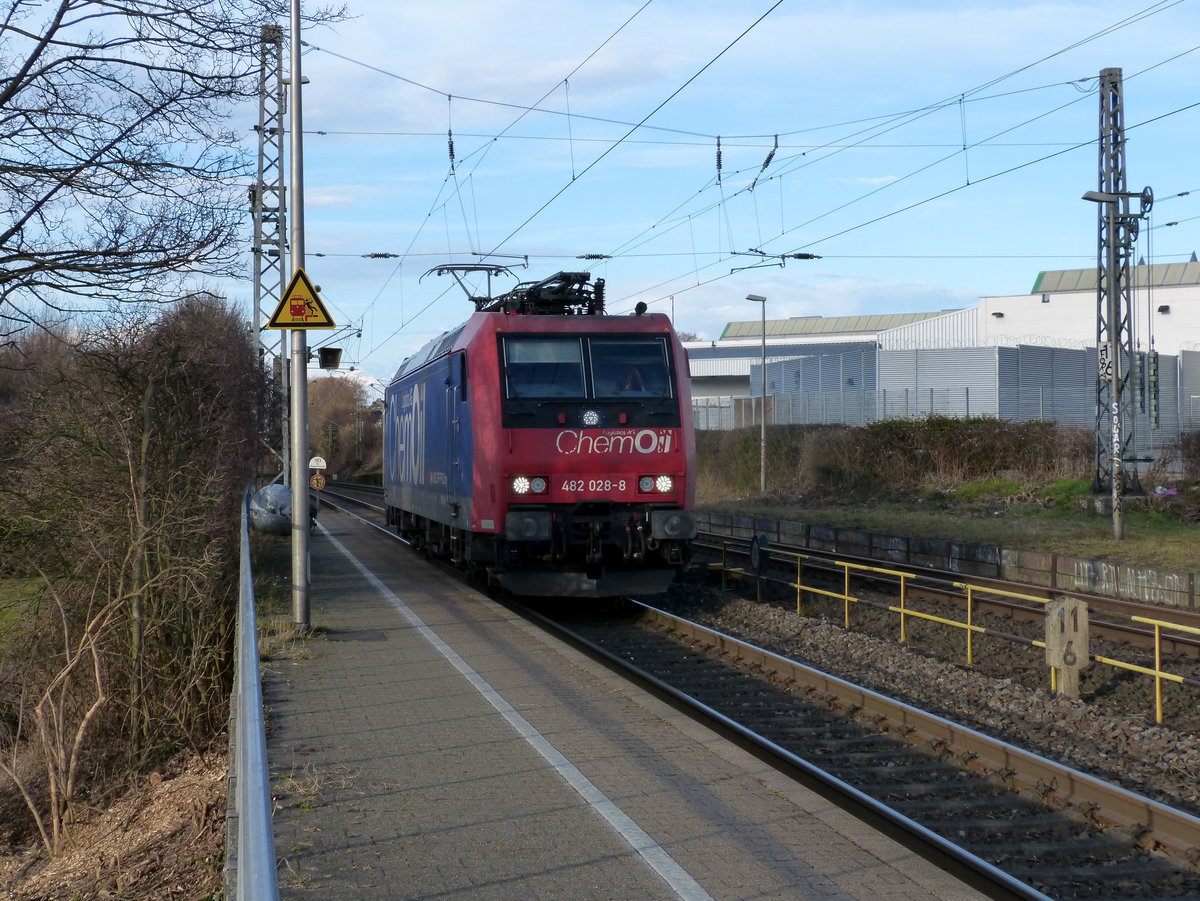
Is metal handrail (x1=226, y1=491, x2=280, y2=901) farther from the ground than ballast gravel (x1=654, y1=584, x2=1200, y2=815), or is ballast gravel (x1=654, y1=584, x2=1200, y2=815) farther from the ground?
metal handrail (x1=226, y1=491, x2=280, y2=901)

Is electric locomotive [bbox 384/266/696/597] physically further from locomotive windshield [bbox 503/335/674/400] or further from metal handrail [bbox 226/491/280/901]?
metal handrail [bbox 226/491/280/901]

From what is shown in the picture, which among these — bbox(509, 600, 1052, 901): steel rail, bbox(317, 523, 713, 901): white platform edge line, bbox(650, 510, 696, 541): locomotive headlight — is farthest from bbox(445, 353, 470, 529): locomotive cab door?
bbox(509, 600, 1052, 901): steel rail

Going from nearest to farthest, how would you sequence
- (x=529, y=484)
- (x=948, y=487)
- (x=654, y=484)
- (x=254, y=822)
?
1. (x=254, y=822)
2. (x=529, y=484)
3. (x=654, y=484)
4. (x=948, y=487)

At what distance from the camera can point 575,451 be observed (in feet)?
45.3

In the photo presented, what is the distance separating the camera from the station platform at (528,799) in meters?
5.51

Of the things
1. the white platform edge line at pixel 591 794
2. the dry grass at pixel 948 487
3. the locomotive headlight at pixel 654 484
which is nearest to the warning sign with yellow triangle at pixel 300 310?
the white platform edge line at pixel 591 794

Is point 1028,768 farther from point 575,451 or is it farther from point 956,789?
point 575,451

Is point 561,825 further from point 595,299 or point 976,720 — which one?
point 595,299

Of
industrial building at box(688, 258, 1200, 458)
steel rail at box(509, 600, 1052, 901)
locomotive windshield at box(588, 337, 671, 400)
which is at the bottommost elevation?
steel rail at box(509, 600, 1052, 901)

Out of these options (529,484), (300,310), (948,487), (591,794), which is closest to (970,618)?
(529,484)

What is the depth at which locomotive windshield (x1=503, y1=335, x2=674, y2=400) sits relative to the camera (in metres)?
13.9

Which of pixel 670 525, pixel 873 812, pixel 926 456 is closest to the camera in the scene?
pixel 873 812

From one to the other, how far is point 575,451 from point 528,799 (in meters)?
7.33

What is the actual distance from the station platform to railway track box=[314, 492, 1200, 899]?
0.46 meters
